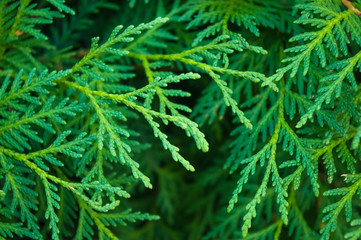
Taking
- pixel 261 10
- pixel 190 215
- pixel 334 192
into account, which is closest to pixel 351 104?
pixel 334 192

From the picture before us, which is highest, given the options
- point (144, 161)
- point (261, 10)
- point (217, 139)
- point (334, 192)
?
point (261, 10)

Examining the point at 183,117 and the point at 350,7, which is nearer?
the point at 183,117

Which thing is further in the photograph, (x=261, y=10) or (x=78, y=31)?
(x=78, y=31)

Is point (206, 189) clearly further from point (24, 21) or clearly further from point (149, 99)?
point (24, 21)

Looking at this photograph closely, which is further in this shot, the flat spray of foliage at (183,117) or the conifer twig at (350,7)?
the conifer twig at (350,7)

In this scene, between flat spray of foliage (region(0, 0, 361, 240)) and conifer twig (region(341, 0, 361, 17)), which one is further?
conifer twig (region(341, 0, 361, 17))

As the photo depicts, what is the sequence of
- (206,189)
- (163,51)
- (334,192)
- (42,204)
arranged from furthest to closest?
(206,189), (163,51), (42,204), (334,192)

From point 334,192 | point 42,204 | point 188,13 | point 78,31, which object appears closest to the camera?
point 334,192

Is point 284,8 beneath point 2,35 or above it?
beneath
